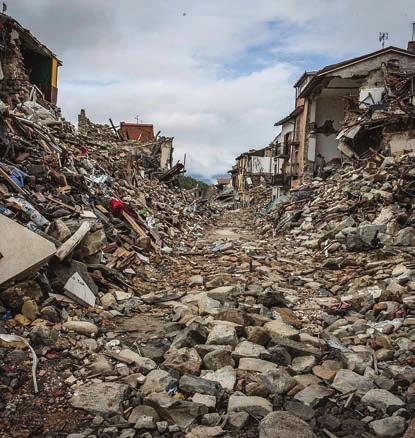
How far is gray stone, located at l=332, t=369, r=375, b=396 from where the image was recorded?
10.9ft

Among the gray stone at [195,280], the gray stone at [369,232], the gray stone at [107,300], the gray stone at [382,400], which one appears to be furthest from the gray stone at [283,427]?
the gray stone at [369,232]

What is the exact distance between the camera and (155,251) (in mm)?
8664

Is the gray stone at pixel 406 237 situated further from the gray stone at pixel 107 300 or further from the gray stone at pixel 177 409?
the gray stone at pixel 177 409

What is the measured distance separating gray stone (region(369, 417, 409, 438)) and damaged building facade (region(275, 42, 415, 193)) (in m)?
12.3

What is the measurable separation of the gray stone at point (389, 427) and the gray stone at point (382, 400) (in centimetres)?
21

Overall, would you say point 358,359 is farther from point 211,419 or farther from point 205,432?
point 205,432

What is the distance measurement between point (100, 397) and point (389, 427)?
2101 millimetres

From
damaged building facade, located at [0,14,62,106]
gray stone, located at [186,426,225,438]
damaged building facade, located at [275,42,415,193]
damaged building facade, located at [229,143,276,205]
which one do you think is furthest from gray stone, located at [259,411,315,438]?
damaged building facade, located at [229,143,276,205]

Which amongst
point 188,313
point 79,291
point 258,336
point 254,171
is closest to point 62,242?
point 79,291

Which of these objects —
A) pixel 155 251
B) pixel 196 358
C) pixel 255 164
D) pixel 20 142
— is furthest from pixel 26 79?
pixel 255 164

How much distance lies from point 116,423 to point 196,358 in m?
1.04

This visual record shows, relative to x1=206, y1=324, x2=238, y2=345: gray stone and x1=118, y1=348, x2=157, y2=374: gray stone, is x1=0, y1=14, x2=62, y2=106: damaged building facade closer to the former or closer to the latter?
x1=118, y1=348, x2=157, y2=374: gray stone

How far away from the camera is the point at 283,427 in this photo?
8.76 ft

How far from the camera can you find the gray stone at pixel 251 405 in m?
2.95
